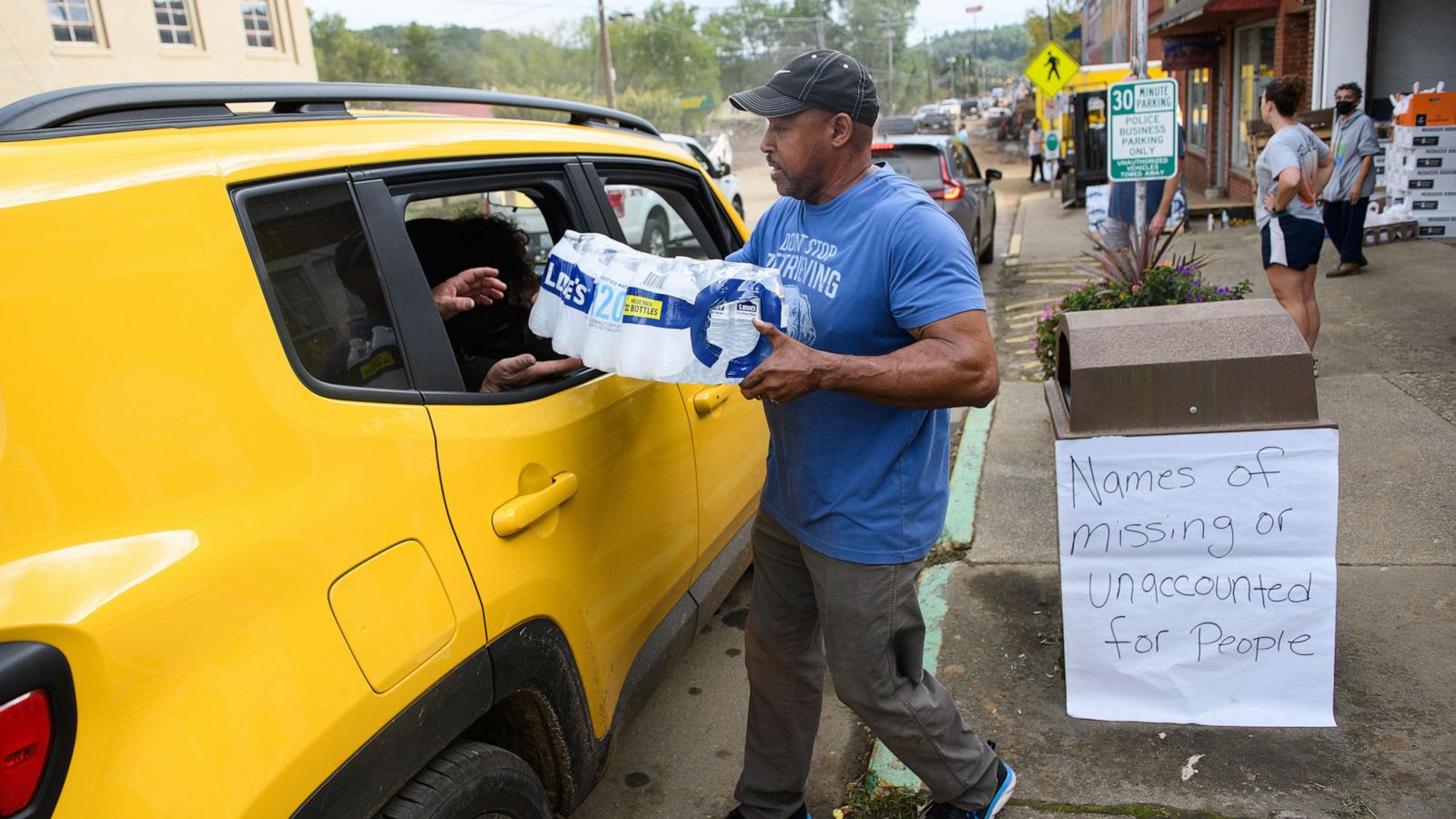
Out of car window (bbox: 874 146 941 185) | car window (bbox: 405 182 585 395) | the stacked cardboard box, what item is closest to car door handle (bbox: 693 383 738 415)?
car window (bbox: 405 182 585 395)

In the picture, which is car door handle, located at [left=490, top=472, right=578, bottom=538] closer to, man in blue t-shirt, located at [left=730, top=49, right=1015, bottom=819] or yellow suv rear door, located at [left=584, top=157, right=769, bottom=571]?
man in blue t-shirt, located at [left=730, top=49, right=1015, bottom=819]

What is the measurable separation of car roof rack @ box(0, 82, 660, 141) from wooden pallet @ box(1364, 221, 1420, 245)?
11.2 meters

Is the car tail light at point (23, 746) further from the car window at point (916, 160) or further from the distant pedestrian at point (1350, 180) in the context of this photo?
the car window at point (916, 160)

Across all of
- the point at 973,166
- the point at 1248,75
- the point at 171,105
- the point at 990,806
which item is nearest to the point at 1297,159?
the point at 990,806

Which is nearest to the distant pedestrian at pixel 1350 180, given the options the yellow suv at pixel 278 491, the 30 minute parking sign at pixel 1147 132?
the 30 minute parking sign at pixel 1147 132

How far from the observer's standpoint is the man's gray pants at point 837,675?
97.7 inches

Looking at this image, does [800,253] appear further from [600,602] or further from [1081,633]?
[1081,633]

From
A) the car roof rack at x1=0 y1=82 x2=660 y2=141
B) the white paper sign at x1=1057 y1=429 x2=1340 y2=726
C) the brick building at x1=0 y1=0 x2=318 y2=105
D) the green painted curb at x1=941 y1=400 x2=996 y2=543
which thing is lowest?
the green painted curb at x1=941 y1=400 x2=996 y2=543

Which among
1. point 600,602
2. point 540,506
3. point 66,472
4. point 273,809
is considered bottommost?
point 600,602

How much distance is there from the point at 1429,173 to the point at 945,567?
832 cm

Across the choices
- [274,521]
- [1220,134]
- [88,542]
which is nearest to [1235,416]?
[274,521]

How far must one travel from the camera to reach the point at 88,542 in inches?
54.9

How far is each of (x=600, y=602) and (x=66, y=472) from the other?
49.8 inches

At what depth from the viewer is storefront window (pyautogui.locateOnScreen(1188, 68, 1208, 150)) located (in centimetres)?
1883
